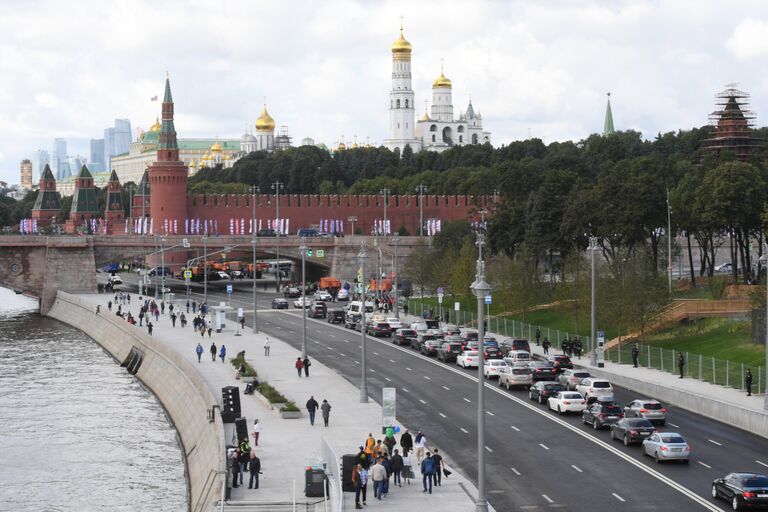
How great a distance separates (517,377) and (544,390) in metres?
4.35

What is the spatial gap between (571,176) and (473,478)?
250 ft

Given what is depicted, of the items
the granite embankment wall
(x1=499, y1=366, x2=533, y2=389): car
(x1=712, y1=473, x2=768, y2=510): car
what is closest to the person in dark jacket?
the granite embankment wall

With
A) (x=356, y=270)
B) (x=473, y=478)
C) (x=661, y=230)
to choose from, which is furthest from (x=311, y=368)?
(x=356, y=270)

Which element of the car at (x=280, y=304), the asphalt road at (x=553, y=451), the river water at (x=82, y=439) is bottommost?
the river water at (x=82, y=439)

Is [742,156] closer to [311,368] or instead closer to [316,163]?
[311,368]

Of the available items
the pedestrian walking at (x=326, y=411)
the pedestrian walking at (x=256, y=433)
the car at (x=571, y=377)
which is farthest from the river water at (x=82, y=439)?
the car at (x=571, y=377)

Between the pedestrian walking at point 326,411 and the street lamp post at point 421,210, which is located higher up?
the street lamp post at point 421,210

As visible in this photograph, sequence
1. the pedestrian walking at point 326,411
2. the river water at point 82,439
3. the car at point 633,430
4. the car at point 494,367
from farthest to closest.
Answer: the car at point 494,367, the river water at point 82,439, the pedestrian walking at point 326,411, the car at point 633,430

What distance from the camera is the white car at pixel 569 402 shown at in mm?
45344

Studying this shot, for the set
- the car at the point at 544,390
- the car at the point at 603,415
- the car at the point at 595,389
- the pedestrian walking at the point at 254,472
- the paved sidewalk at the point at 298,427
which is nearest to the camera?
the paved sidewalk at the point at 298,427

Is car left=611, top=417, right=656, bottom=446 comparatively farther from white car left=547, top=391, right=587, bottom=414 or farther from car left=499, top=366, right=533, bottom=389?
car left=499, top=366, right=533, bottom=389

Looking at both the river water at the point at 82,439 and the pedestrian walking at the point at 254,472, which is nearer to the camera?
the pedestrian walking at the point at 254,472

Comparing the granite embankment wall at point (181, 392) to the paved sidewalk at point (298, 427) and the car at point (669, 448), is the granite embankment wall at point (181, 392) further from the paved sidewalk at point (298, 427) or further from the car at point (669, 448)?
the car at point (669, 448)

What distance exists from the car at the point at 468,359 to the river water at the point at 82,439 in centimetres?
1451
